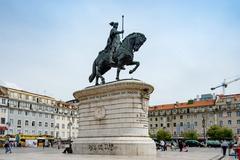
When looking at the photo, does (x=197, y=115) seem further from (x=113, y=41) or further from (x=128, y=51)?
(x=128, y=51)

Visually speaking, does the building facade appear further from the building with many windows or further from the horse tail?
the horse tail

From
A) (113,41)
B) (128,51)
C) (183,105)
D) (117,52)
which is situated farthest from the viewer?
(183,105)

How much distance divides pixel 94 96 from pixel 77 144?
183 inches

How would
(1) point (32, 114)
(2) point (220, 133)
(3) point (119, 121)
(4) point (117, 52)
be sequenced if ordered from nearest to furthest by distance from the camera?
(3) point (119, 121), (4) point (117, 52), (2) point (220, 133), (1) point (32, 114)

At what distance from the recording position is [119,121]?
1152 inches

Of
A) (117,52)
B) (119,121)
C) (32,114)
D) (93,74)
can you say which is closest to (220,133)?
(32,114)

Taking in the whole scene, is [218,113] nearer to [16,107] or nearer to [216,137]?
[216,137]

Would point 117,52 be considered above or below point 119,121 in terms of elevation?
above

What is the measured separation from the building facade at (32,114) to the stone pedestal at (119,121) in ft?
202

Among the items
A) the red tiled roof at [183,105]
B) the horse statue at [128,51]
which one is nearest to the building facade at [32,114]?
the red tiled roof at [183,105]

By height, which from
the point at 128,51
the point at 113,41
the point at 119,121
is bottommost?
the point at 119,121

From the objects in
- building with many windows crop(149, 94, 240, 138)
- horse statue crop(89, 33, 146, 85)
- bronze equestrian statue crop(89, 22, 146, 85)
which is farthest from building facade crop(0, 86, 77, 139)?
horse statue crop(89, 33, 146, 85)

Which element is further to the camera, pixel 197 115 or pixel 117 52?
pixel 197 115

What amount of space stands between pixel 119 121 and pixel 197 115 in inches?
3643
